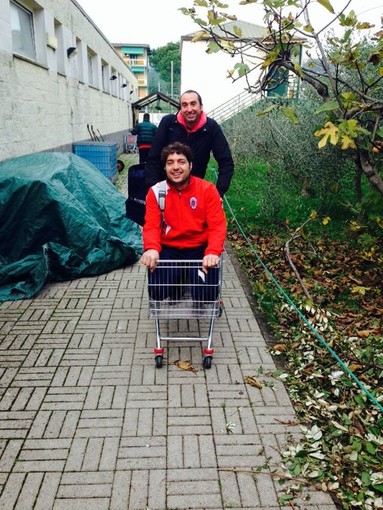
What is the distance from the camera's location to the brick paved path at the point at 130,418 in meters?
2.49

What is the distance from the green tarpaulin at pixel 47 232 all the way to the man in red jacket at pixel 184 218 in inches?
80.8

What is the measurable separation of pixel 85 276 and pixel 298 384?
3.26 m

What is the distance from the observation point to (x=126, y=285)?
552cm

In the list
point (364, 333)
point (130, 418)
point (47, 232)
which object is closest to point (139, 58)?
point (47, 232)

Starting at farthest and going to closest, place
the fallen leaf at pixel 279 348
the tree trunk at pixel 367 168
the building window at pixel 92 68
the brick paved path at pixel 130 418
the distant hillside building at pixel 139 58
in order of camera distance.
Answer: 1. the distant hillside building at pixel 139 58
2. the building window at pixel 92 68
3. the tree trunk at pixel 367 168
4. the fallen leaf at pixel 279 348
5. the brick paved path at pixel 130 418

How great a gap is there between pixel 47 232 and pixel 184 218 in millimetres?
2435

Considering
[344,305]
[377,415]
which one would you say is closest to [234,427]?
[377,415]

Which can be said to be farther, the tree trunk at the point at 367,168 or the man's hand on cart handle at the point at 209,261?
the tree trunk at the point at 367,168

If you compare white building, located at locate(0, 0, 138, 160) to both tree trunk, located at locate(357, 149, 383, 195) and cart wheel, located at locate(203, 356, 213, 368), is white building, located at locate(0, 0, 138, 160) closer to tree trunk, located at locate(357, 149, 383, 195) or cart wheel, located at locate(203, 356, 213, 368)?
cart wheel, located at locate(203, 356, 213, 368)

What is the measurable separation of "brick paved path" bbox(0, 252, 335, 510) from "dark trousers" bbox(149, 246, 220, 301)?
→ 0.65 metres

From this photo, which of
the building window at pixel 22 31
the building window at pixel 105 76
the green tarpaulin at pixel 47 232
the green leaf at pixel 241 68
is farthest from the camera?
the building window at pixel 105 76

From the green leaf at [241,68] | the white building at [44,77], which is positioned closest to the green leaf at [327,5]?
the green leaf at [241,68]

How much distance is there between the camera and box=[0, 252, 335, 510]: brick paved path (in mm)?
2492

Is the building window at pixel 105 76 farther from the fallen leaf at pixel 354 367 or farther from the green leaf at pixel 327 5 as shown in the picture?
the fallen leaf at pixel 354 367
